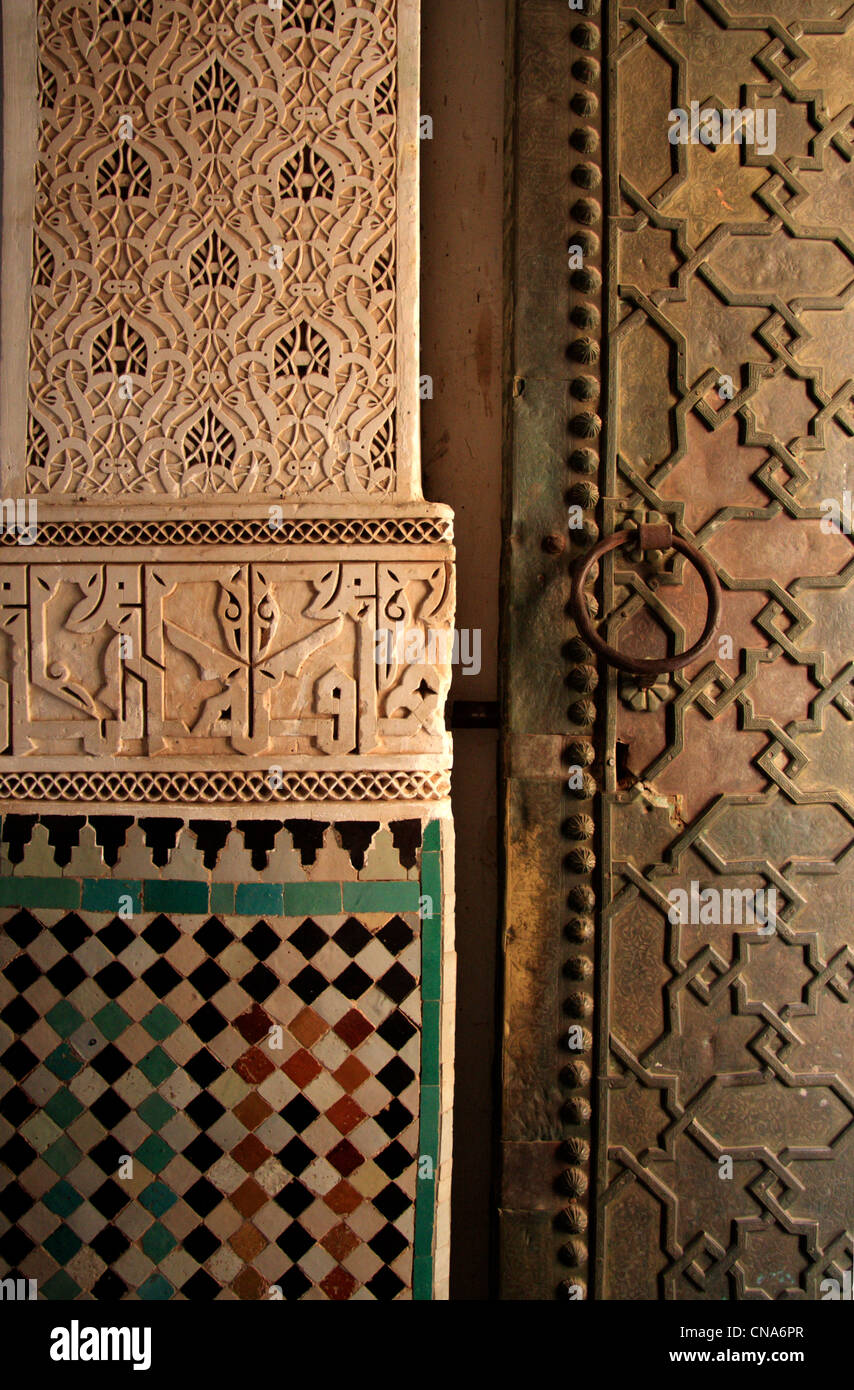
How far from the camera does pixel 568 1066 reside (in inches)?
41.8

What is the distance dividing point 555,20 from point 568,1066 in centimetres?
144

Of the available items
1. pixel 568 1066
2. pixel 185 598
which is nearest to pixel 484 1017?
pixel 568 1066

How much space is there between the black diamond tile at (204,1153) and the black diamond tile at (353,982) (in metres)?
0.25

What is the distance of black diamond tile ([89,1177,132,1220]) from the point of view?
0.94 meters

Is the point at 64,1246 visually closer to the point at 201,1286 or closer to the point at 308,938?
the point at 201,1286

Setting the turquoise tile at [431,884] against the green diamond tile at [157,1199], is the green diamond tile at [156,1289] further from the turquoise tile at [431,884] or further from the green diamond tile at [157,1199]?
the turquoise tile at [431,884]

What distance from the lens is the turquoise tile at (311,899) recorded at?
941mm

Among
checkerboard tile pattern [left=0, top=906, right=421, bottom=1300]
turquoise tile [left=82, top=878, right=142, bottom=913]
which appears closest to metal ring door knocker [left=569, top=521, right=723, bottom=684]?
checkerboard tile pattern [left=0, top=906, right=421, bottom=1300]

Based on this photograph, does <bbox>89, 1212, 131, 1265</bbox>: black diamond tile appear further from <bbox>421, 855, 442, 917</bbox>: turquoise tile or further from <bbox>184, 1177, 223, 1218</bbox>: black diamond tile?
<bbox>421, 855, 442, 917</bbox>: turquoise tile

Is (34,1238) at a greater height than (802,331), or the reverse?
(802,331)

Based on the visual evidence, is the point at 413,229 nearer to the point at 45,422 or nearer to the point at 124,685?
the point at 45,422

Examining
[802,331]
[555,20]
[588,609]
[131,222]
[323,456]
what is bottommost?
[588,609]

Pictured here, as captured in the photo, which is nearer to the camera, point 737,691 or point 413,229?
point 413,229

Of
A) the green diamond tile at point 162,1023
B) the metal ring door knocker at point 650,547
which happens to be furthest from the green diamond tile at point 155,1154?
the metal ring door knocker at point 650,547
